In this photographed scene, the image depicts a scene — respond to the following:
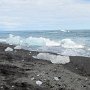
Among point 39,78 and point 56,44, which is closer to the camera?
point 39,78

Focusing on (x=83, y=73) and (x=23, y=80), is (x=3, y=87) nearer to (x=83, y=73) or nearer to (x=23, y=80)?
(x=23, y=80)

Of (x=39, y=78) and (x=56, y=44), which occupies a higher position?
(x=39, y=78)

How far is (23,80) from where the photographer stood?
8.19 metres

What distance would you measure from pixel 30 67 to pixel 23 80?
1917 millimetres

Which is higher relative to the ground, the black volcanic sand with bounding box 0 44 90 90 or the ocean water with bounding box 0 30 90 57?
the black volcanic sand with bounding box 0 44 90 90

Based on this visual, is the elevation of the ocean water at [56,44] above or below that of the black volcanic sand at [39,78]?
below

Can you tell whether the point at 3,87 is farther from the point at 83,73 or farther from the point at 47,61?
the point at 47,61

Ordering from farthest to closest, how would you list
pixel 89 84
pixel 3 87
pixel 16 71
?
pixel 16 71
pixel 89 84
pixel 3 87

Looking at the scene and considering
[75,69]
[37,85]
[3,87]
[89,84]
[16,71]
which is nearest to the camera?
[3,87]

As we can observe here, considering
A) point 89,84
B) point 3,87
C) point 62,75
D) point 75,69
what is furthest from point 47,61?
point 3,87

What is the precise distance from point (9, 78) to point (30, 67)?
1912mm

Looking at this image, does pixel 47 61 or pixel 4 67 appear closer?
pixel 4 67

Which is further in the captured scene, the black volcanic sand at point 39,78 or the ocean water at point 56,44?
the ocean water at point 56,44

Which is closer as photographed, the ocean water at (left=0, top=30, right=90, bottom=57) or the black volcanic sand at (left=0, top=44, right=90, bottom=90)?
the black volcanic sand at (left=0, top=44, right=90, bottom=90)
